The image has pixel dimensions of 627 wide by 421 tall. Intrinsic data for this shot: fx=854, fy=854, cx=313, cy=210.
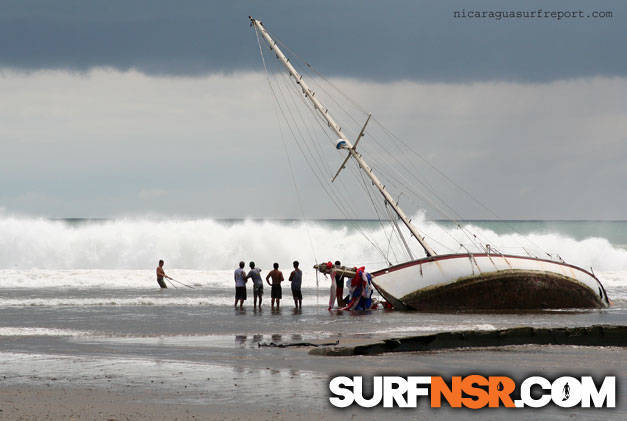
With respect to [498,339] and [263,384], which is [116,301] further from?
[263,384]

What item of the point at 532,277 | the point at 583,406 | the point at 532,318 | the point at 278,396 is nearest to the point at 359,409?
the point at 278,396

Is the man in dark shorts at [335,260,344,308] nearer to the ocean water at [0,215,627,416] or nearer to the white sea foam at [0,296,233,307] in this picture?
the ocean water at [0,215,627,416]

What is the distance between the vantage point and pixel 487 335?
16.9 metres

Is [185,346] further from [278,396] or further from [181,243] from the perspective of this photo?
[181,243]

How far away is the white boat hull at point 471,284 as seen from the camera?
28.8m

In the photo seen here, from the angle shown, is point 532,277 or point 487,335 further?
point 532,277

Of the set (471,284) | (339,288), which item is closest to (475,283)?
(471,284)

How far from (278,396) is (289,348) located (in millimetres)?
5371

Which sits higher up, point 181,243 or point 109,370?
point 181,243

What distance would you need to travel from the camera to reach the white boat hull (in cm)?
2878

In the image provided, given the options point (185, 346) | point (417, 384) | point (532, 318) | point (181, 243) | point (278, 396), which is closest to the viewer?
point (278, 396)

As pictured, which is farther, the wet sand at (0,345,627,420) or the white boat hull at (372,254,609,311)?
the white boat hull at (372,254,609,311)

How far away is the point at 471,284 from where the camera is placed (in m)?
28.9

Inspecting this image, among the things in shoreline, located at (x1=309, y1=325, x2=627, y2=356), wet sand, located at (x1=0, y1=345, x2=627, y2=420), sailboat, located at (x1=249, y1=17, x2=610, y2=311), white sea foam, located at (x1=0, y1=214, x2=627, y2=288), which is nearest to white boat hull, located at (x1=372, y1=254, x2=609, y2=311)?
sailboat, located at (x1=249, y1=17, x2=610, y2=311)
